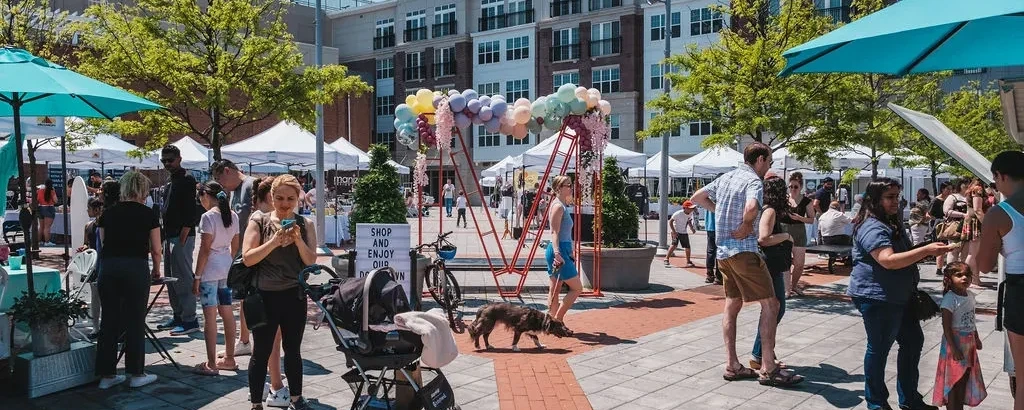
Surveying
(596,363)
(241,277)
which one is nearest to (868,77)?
(596,363)

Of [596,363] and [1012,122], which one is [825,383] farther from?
[1012,122]

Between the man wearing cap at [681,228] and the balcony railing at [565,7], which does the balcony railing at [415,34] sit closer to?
the balcony railing at [565,7]

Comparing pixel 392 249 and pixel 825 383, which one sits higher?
pixel 392 249

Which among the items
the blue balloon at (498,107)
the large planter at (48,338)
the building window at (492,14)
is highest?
the building window at (492,14)

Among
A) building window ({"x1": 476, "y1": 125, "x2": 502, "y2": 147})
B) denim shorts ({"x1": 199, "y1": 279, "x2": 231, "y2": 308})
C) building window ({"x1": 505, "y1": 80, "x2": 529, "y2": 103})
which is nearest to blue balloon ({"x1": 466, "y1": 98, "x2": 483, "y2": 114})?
denim shorts ({"x1": 199, "y1": 279, "x2": 231, "y2": 308})

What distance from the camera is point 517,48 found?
50.2 metres

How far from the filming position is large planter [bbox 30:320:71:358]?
5.69 metres

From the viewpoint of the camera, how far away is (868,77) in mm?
18312

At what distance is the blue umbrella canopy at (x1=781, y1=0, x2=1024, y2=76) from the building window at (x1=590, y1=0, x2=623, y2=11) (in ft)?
139

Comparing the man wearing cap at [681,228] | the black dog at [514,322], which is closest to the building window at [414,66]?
the man wearing cap at [681,228]

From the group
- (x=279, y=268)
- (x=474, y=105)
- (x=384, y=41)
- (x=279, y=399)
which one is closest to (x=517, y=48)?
(x=384, y=41)

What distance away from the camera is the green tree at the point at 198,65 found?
35.2ft

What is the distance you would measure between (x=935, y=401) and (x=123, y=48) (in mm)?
10802

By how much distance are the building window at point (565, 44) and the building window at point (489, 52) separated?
14.9 feet
